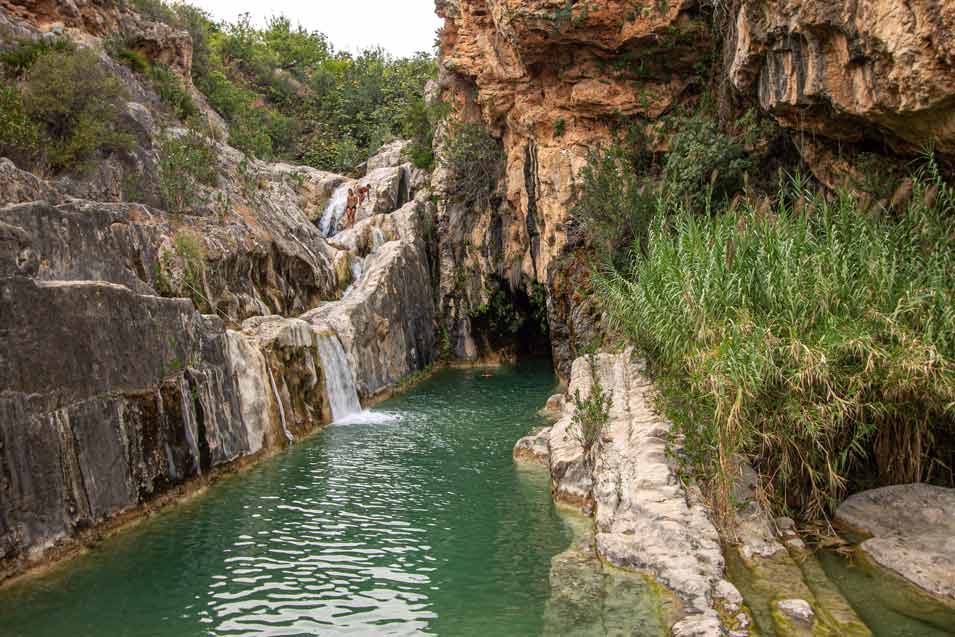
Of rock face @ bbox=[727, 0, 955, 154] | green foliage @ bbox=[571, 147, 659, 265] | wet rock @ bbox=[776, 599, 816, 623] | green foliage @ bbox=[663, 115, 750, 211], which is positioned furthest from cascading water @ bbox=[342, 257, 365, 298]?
wet rock @ bbox=[776, 599, 816, 623]

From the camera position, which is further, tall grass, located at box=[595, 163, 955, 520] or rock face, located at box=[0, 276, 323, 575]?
rock face, located at box=[0, 276, 323, 575]

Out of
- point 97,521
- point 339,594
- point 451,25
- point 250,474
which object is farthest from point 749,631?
point 451,25

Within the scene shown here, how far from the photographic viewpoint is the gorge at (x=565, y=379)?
671 centimetres

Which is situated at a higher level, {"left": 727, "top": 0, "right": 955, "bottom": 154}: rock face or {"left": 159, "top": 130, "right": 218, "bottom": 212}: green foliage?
{"left": 159, "top": 130, "right": 218, "bottom": 212}: green foliage

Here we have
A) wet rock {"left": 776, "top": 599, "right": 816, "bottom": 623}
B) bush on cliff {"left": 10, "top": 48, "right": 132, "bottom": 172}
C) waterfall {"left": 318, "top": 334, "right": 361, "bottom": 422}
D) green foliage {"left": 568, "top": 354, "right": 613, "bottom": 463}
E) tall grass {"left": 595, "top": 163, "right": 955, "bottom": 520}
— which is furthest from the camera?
waterfall {"left": 318, "top": 334, "right": 361, "bottom": 422}

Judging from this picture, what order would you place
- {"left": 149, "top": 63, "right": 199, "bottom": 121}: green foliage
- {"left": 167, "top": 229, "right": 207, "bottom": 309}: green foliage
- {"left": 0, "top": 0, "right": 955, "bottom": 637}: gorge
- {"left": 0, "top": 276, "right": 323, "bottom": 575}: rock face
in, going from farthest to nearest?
1. {"left": 149, "top": 63, "right": 199, "bottom": 121}: green foliage
2. {"left": 167, "top": 229, "right": 207, "bottom": 309}: green foliage
3. {"left": 0, "top": 276, "right": 323, "bottom": 575}: rock face
4. {"left": 0, "top": 0, "right": 955, "bottom": 637}: gorge

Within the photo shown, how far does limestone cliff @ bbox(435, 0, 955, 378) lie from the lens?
8375mm

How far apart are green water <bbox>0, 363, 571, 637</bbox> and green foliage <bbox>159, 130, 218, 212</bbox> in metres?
7.48

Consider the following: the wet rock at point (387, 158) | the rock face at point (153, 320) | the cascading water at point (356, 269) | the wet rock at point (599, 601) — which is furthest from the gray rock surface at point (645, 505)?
the wet rock at point (387, 158)

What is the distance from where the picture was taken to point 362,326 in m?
18.9

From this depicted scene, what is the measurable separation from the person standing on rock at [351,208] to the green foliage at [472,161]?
12.8ft

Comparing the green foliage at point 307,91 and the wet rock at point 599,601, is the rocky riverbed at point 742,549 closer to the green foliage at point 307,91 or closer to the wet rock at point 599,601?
the wet rock at point 599,601

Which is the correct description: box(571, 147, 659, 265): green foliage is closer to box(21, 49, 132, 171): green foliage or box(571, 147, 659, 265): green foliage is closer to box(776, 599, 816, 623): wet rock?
box(776, 599, 816, 623): wet rock

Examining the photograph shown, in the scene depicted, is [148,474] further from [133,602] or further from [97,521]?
[133,602]
